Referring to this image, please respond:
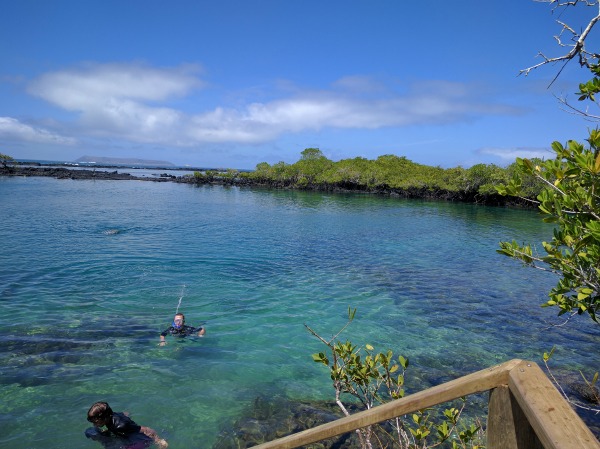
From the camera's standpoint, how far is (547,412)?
1337 millimetres

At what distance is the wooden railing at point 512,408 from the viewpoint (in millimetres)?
1277

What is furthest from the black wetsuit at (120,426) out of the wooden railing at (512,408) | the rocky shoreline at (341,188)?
the rocky shoreline at (341,188)

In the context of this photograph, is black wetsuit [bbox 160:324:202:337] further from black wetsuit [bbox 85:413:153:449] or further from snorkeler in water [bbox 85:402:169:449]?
black wetsuit [bbox 85:413:153:449]

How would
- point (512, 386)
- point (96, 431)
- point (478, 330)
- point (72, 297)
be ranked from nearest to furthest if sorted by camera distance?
point (512, 386)
point (96, 431)
point (478, 330)
point (72, 297)

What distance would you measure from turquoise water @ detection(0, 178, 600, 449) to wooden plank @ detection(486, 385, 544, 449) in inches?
244

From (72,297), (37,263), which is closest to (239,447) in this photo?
(72,297)

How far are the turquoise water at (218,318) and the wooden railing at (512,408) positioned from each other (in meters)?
6.07

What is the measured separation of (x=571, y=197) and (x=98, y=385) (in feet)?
29.3

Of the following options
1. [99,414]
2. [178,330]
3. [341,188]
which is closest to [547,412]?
[99,414]

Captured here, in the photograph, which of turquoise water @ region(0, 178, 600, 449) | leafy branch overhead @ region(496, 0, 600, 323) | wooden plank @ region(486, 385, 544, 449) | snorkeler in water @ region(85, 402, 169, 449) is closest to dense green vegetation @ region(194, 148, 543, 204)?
turquoise water @ region(0, 178, 600, 449)

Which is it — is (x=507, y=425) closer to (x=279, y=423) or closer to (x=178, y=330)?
(x=279, y=423)

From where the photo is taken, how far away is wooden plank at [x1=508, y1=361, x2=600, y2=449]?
1189 millimetres

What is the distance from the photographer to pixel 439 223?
36.4m

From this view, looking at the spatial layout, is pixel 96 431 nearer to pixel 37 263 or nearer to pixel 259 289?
pixel 259 289
